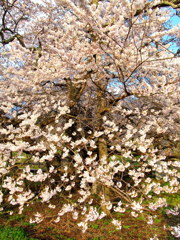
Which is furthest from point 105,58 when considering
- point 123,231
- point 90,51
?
point 123,231

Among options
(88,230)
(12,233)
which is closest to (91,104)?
(88,230)

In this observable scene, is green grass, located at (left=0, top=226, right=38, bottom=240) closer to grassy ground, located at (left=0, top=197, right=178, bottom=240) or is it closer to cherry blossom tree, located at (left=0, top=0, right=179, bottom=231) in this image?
grassy ground, located at (left=0, top=197, right=178, bottom=240)

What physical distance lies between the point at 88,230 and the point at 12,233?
184 centimetres

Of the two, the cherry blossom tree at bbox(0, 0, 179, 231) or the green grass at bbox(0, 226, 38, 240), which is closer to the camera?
the cherry blossom tree at bbox(0, 0, 179, 231)

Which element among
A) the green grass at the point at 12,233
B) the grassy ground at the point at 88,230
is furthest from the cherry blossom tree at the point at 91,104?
the green grass at the point at 12,233

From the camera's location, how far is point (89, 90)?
6.98 metres

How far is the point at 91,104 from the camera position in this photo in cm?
681

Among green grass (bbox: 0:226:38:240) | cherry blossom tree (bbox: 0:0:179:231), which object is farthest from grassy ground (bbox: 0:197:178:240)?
cherry blossom tree (bbox: 0:0:179:231)

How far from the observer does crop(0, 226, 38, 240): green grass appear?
4.41 m

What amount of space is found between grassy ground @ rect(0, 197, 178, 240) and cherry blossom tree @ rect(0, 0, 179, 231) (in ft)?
1.03

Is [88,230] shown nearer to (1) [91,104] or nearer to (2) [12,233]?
(2) [12,233]

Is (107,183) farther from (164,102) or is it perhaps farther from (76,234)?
(164,102)

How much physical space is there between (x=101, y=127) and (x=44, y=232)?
119 inches

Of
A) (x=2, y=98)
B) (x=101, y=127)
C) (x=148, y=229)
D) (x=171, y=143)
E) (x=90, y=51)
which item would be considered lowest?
(x=148, y=229)
